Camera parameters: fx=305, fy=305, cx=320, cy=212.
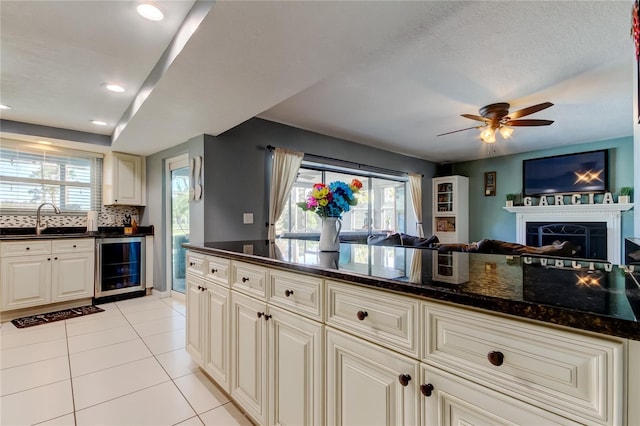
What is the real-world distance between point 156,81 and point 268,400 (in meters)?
2.32

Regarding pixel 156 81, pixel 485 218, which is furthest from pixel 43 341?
pixel 485 218

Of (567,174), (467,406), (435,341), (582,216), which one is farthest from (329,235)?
(567,174)

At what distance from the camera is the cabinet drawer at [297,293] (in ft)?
4.09

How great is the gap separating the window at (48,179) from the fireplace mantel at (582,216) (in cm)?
723

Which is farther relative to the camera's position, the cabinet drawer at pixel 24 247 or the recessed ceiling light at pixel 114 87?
the cabinet drawer at pixel 24 247

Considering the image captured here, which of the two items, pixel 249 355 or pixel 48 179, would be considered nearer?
pixel 249 355

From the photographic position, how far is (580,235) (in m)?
5.11

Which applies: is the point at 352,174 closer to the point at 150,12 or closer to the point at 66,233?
the point at 150,12

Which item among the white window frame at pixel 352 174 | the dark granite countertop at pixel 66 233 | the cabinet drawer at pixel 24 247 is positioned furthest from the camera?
the white window frame at pixel 352 174

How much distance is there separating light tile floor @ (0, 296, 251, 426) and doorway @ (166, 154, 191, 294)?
1.10 metres

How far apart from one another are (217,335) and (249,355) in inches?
16.2

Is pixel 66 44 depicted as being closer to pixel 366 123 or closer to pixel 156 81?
pixel 156 81

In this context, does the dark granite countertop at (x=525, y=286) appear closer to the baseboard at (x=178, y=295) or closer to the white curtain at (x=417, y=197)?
the baseboard at (x=178, y=295)

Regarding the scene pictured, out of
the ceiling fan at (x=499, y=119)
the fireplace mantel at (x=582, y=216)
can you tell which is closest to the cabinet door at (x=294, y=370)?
the ceiling fan at (x=499, y=119)
